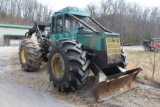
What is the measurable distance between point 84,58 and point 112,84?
974mm

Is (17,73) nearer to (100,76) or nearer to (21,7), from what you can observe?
(100,76)

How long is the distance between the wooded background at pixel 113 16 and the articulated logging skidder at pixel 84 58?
119 feet

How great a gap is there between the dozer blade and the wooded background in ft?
121

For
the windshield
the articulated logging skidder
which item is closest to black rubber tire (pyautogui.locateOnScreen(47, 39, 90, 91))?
the articulated logging skidder

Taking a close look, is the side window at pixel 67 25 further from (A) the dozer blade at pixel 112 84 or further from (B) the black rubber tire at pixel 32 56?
(A) the dozer blade at pixel 112 84

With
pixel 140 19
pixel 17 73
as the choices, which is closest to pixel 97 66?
pixel 17 73

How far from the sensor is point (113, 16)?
160ft

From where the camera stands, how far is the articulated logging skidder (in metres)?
5.12

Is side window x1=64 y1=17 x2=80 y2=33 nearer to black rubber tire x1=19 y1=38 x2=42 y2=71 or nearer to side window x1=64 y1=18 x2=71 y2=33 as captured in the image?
side window x1=64 y1=18 x2=71 y2=33

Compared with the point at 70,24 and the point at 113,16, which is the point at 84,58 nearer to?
the point at 70,24

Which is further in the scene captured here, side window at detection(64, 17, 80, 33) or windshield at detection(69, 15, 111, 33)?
side window at detection(64, 17, 80, 33)

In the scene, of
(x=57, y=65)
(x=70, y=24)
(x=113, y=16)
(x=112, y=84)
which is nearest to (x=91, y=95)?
(x=112, y=84)

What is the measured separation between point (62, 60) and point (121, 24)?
4322cm

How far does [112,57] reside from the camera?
5.60 meters
